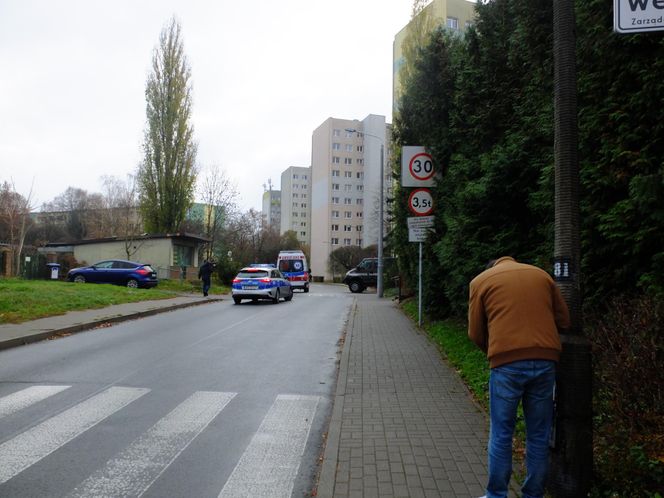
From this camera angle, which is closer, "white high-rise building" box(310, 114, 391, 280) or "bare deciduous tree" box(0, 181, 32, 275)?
"bare deciduous tree" box(0, 181, 32, 275)

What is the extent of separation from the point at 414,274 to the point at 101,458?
1270 cm

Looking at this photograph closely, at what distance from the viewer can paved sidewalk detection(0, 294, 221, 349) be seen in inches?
438

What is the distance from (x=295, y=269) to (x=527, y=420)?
35.4 metres

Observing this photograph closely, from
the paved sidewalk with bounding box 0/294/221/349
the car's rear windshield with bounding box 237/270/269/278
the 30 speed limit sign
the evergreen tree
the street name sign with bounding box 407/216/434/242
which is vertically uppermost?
the evergreen tree

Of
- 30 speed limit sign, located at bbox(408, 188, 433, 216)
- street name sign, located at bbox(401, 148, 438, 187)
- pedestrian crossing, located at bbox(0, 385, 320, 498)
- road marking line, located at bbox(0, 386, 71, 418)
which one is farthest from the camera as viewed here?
street name sign, located at bbox(401, 148, 438, 187)

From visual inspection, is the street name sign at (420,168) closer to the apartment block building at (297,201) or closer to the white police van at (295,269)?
the white police van at (295,269)

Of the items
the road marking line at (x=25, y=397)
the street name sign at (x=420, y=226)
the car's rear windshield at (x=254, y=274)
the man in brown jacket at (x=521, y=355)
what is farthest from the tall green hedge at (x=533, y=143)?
the car's rear windshield at (x=254, y=274)

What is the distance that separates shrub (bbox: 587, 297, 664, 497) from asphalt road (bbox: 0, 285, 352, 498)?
2.14 meters

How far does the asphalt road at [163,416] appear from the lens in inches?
165

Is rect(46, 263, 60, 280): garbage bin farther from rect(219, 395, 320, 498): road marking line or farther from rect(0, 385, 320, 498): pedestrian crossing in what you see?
rect(219, 395, 320, 498): road marking line

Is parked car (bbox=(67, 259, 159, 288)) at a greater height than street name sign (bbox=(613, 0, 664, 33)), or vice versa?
street name sign (bbox=(613, 0, 664, 33))

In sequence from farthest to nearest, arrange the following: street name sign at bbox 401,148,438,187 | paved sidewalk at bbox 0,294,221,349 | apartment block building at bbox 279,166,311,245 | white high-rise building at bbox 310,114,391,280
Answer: apartment block building at bbox 279,166,311,245 → white high-rise building at bbox 310,114,391,280 → street name sign at bbox 401,148,438,187 → paved sidewalk at bbox 0,294,221,349

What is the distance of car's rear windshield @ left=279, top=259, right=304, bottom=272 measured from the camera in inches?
1521

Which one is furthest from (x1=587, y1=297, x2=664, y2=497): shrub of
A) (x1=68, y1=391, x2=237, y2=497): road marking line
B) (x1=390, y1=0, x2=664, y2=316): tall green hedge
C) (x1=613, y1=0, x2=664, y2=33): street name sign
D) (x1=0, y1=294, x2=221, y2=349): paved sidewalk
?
(x1=0, y1=294, x2=221, y2=349): paved sidewalk
